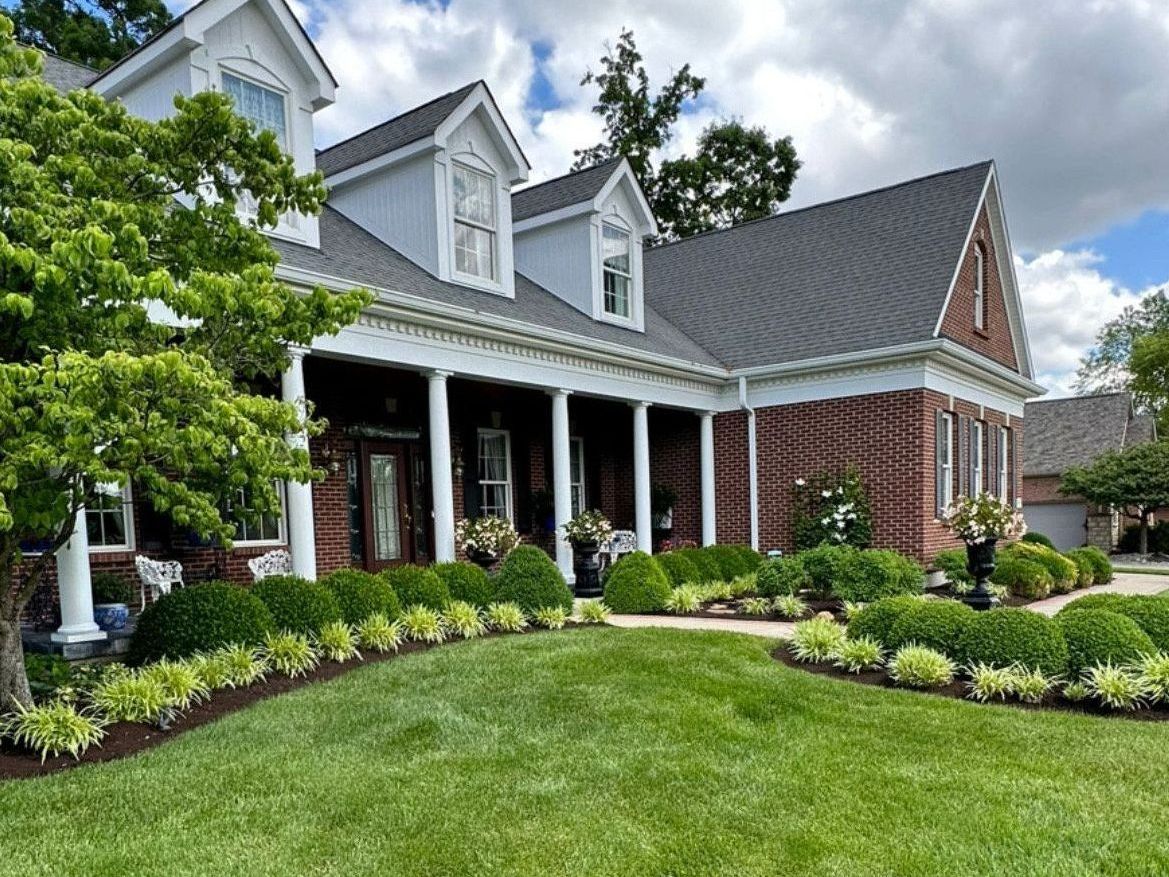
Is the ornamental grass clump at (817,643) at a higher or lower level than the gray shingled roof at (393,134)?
lower

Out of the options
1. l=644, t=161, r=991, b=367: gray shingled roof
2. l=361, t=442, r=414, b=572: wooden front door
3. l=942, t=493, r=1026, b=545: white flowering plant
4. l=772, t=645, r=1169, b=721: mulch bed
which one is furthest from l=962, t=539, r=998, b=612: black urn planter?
l=361, t=442, r=414, b=572: wooden front door

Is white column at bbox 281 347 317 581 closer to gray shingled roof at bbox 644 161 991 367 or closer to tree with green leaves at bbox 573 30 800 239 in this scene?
gray shingled roof at bbox 644 161 991 367

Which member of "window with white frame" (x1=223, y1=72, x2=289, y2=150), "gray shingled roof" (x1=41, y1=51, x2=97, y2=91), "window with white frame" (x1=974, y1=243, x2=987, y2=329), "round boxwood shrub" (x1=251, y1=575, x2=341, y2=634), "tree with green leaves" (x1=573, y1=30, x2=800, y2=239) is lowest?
"round boxwood shrub" (x1=251, y1=575, x2=341, y2=634)

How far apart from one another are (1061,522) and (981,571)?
2247 centimetres

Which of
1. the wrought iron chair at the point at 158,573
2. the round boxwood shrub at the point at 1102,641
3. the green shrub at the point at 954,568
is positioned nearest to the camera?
the round boxwood shrub at the point at 1102,641

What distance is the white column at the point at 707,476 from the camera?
13867 mm

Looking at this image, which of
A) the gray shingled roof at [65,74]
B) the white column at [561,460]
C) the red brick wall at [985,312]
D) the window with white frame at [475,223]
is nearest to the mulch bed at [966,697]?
the white column at [561,460]

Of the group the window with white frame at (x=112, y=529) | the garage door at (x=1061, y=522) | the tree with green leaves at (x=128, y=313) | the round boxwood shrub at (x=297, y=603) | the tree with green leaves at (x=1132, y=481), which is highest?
the tree with green leaves at (x=128, y=313)

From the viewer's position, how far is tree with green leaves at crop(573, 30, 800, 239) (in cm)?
2839

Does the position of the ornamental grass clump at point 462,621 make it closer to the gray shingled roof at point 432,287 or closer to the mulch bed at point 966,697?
the mulch bed at point 966,697

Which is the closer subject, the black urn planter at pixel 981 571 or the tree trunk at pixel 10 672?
the tree trunk at pixel 10 672

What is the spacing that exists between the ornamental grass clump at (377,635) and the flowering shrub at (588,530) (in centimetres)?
428

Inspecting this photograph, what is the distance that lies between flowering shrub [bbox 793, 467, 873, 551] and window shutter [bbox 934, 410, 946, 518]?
1.21 metres

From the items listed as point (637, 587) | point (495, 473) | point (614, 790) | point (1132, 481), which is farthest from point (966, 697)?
point (1132, 481)
